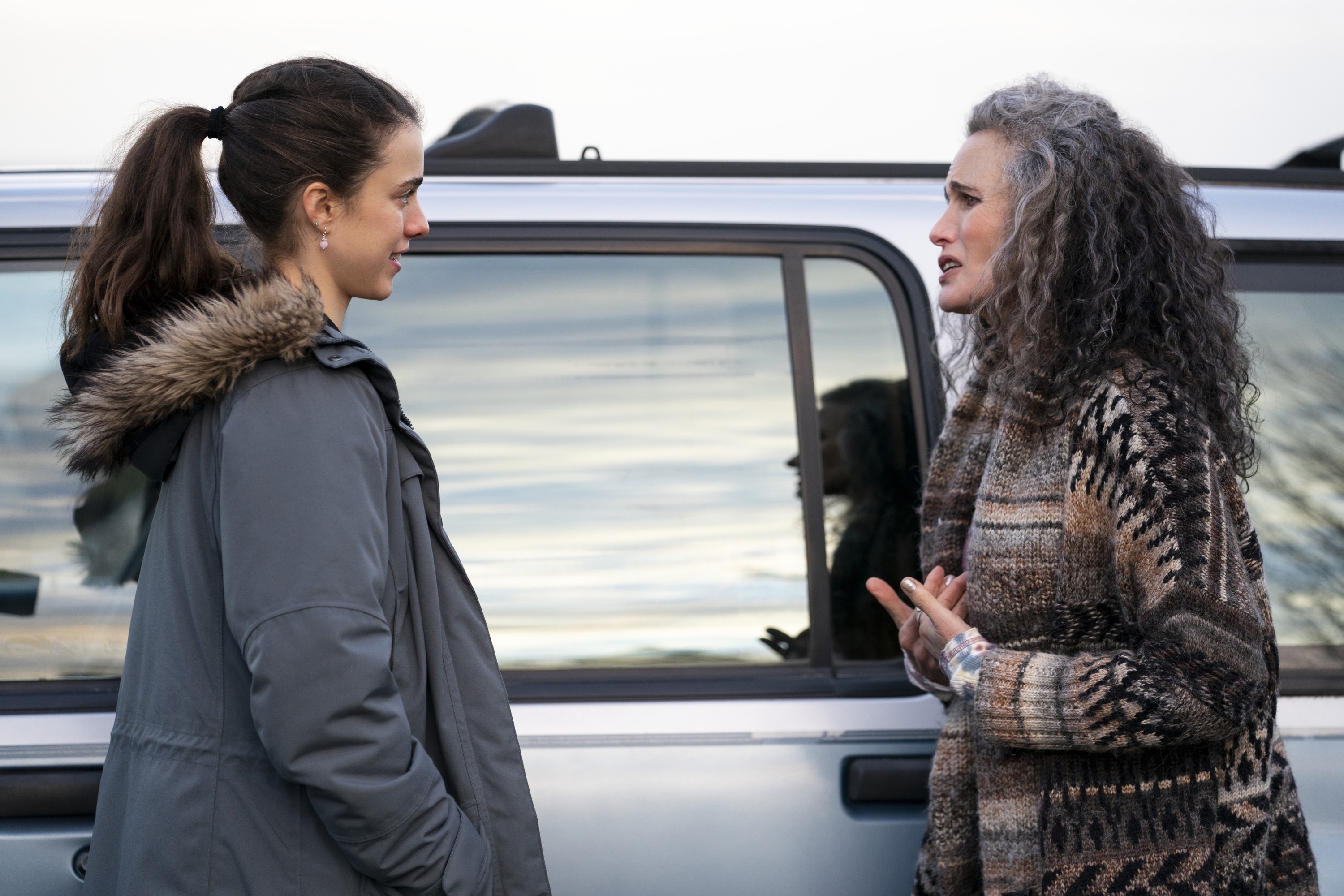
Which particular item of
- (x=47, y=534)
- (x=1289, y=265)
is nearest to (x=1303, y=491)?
(x=1289, y=265)

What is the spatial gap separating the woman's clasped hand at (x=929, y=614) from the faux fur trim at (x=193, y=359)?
2.80ft

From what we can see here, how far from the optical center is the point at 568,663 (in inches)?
73.2

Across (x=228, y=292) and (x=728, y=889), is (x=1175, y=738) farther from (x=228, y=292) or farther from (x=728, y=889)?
(x=228, y=292)

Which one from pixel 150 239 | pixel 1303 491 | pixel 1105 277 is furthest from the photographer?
pixel 1303 491

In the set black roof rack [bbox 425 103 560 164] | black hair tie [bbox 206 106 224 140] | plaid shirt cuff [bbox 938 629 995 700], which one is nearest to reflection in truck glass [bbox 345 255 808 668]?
black roof rack [bbox 425 103 560 164]

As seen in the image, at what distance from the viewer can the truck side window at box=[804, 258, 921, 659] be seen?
1.90 meters

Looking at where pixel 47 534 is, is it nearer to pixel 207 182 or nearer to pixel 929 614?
pixel 207 182

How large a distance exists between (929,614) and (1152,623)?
0.98 feet

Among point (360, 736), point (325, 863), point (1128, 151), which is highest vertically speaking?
point (1128, 151)

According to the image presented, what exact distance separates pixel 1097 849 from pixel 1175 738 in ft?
0.60

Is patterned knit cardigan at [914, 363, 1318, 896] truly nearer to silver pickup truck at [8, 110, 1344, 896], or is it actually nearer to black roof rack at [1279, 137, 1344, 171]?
silver pickup truck at [8, 110, 1344, 896]

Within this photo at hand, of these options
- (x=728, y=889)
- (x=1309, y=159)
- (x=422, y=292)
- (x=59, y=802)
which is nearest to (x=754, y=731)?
(x=728, y=889)

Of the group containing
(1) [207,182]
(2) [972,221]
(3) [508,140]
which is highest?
(3) [508,140]

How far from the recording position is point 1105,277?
1.43 m
